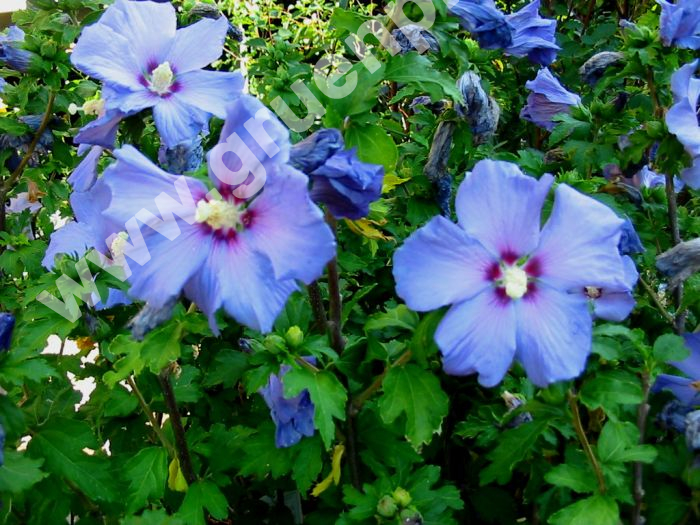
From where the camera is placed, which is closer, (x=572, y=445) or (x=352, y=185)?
(x=352, y=185)

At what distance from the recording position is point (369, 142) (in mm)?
999

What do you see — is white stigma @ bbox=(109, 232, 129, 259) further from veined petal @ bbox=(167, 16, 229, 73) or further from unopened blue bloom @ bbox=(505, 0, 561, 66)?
unopened blue bloom @ bbox=(505, 0, 561, 66)

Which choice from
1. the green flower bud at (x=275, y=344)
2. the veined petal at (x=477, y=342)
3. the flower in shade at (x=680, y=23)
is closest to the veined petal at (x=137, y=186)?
the green flower bud at (x=275, y=344)

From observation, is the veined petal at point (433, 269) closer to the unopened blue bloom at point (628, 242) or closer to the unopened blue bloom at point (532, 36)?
the unopened blue bloom at point (628, 242)

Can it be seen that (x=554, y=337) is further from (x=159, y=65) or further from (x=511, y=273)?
(x=159, y=65)

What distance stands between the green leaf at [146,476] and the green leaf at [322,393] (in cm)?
39

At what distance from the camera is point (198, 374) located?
138cm

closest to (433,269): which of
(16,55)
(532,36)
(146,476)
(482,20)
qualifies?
(482,20)

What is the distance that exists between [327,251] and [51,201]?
1.43 metres

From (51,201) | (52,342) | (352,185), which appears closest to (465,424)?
(352,185)

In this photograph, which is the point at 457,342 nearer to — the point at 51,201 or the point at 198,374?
the point at 198,374

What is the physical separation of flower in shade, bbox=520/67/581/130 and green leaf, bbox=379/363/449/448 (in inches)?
33.1

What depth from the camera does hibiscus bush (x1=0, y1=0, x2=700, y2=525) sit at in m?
0.80

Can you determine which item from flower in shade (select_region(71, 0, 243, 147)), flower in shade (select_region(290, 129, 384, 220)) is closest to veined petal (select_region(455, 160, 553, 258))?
flower in shade (select_region(290, 129, 384, 220))
